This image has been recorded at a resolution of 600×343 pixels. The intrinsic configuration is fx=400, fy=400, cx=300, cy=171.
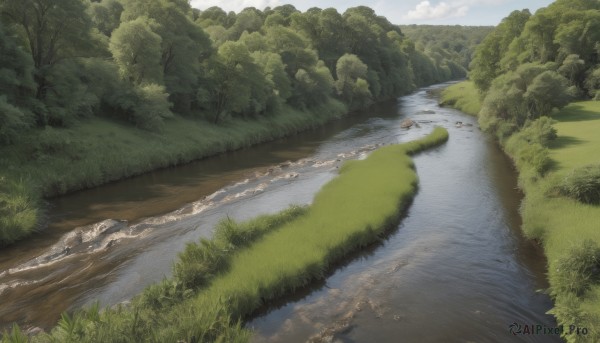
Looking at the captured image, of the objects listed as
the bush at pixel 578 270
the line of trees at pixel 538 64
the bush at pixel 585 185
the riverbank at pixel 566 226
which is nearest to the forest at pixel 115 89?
the riverbank at pixel 566 226

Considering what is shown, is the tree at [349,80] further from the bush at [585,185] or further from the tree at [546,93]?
the bush at [585,185]

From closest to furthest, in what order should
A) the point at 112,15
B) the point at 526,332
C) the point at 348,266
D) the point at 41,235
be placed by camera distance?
the point at 526,332 → the point at 348,266 → the point at 41,235 → the point at 112,15

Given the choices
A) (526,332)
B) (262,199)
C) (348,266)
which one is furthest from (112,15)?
(526,332)

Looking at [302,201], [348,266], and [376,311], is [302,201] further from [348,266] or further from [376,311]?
[376,311]

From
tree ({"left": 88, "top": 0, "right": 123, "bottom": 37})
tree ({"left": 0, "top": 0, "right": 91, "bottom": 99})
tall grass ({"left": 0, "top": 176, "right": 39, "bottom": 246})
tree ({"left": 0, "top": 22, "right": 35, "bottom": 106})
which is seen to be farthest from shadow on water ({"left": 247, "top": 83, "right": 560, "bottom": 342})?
tree ({"left": 88, "top": 0, "right": 123, "bottom": 37})

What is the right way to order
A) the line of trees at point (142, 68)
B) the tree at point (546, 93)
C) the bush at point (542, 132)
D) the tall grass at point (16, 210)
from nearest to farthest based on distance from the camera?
the tall grass at point (16, 210) < the line of trees at point (142, 68) < the bush at point (542, 132) < the tree at point (546, 93)

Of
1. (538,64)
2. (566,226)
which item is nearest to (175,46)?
(538,64)

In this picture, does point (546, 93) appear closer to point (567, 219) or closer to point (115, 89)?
point (567, 219)
